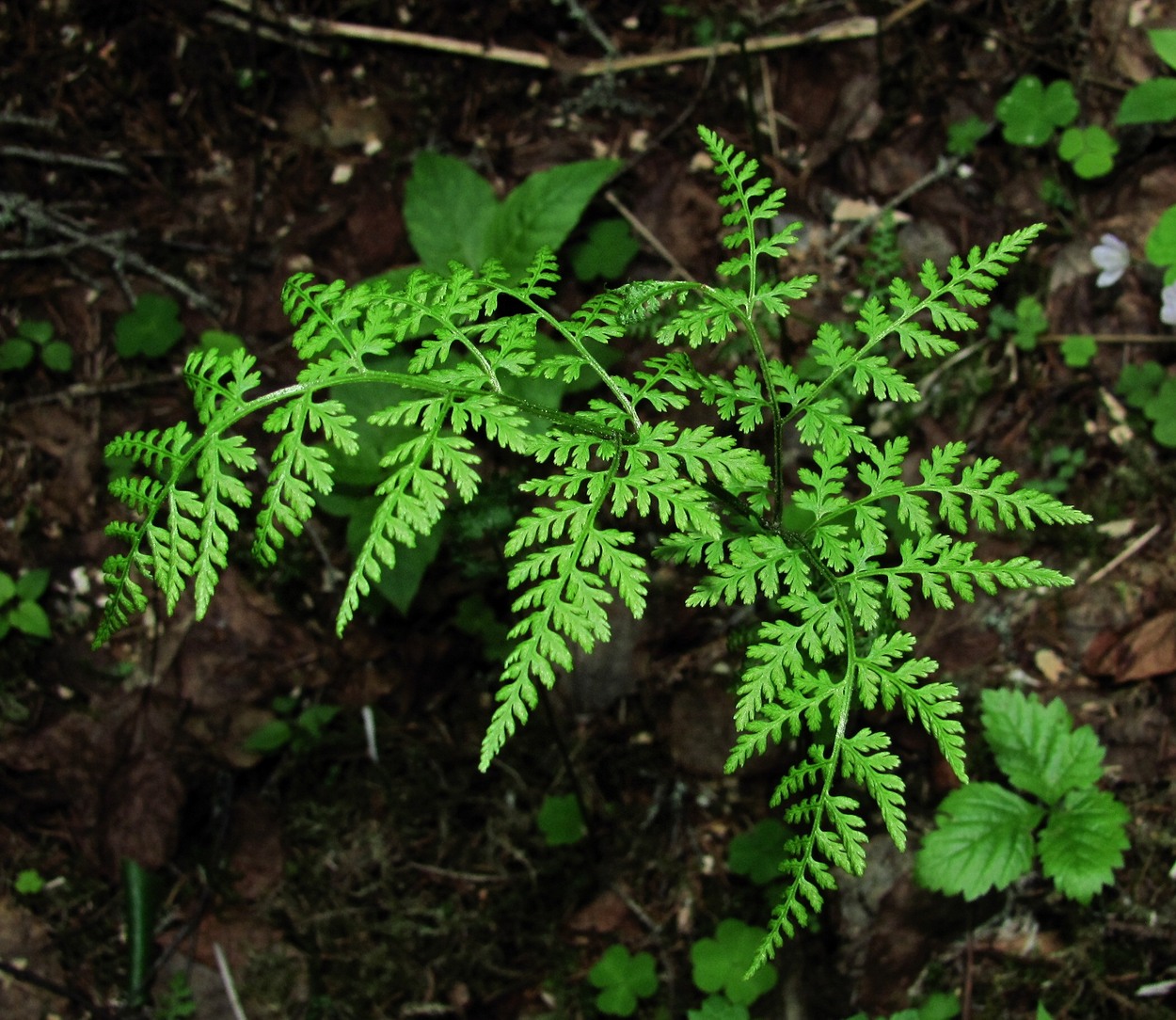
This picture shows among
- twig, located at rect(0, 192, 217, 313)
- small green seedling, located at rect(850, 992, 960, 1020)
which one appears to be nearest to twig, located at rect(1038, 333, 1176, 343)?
small green seedling, located at rect(850, 992, 960, 1020)

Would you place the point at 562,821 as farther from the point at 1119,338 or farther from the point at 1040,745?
the point at 1119,338

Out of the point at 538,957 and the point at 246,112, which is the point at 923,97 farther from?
the point at 538,957

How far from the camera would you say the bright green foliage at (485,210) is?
386 centimetres

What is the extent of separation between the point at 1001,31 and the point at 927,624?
2.60 m

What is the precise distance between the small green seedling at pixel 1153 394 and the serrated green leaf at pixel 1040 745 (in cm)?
114

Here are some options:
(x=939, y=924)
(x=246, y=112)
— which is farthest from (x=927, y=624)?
(x=246, y=112)

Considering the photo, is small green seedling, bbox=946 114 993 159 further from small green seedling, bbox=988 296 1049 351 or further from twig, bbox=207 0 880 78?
small green seedling, bbox=988 296 1049 351

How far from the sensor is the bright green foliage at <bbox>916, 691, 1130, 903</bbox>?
287 cm

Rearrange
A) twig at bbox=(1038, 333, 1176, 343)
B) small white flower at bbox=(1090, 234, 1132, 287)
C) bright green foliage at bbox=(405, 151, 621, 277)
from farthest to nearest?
bright green foliage at bbox=(405, 151, 621, 277), twig at bbox=(1038, 333, 1176, 343), small white flower at bbox=(1090, 234, 1132, 287)

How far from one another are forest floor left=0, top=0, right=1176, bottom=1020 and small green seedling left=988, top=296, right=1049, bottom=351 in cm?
5

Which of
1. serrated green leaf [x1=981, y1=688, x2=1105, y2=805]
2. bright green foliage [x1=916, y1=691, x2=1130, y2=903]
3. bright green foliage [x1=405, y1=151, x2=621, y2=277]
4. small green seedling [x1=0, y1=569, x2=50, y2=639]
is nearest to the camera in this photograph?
bright green foliage [x1=916, y1=691, x2=1130, y2=903]

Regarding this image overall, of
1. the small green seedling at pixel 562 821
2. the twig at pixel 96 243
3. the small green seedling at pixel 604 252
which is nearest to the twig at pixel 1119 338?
the small green seedling at pixel 604 252

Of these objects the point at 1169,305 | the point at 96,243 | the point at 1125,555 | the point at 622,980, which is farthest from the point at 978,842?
the point at 96,243

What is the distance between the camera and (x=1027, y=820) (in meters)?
3.02
